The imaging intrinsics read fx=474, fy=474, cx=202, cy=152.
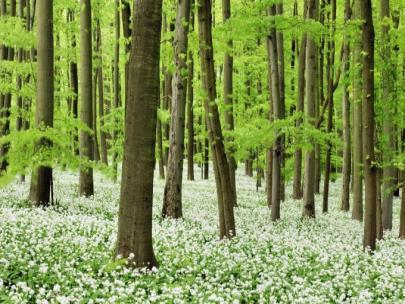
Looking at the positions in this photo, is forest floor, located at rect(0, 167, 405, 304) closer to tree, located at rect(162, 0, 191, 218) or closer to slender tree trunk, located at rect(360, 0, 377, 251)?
tree, located at rect(162, 0, 191, 218)

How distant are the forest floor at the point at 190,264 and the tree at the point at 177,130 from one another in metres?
0.69

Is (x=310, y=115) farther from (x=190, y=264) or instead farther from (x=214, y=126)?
(x=190, y=264)

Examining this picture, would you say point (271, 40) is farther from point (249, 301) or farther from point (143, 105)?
point (249, 301)

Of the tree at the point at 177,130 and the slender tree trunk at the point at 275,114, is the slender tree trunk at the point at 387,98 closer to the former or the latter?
the slender tree trunk at the point at 275,114

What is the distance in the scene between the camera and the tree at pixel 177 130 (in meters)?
14.4

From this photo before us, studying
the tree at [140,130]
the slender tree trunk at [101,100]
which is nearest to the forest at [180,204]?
the tree at [140,130]

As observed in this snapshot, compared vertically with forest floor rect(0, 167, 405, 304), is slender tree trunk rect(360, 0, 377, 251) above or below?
above

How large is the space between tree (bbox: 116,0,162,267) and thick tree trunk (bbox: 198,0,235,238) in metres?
3.66

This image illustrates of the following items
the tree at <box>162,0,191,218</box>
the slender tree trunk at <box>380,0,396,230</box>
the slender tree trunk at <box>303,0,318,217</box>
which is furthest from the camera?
the slender tree trunk at <box>303,0,318,217</box>

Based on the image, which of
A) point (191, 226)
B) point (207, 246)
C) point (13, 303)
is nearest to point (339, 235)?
point (191, 226)

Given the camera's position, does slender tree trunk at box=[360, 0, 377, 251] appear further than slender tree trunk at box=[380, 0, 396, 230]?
No

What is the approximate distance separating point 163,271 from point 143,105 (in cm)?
274

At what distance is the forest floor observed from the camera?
262 inches

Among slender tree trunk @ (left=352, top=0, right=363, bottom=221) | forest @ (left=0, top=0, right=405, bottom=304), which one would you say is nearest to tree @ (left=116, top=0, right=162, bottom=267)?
forest @ (left=0, top=0, right=405, bottom=304)
